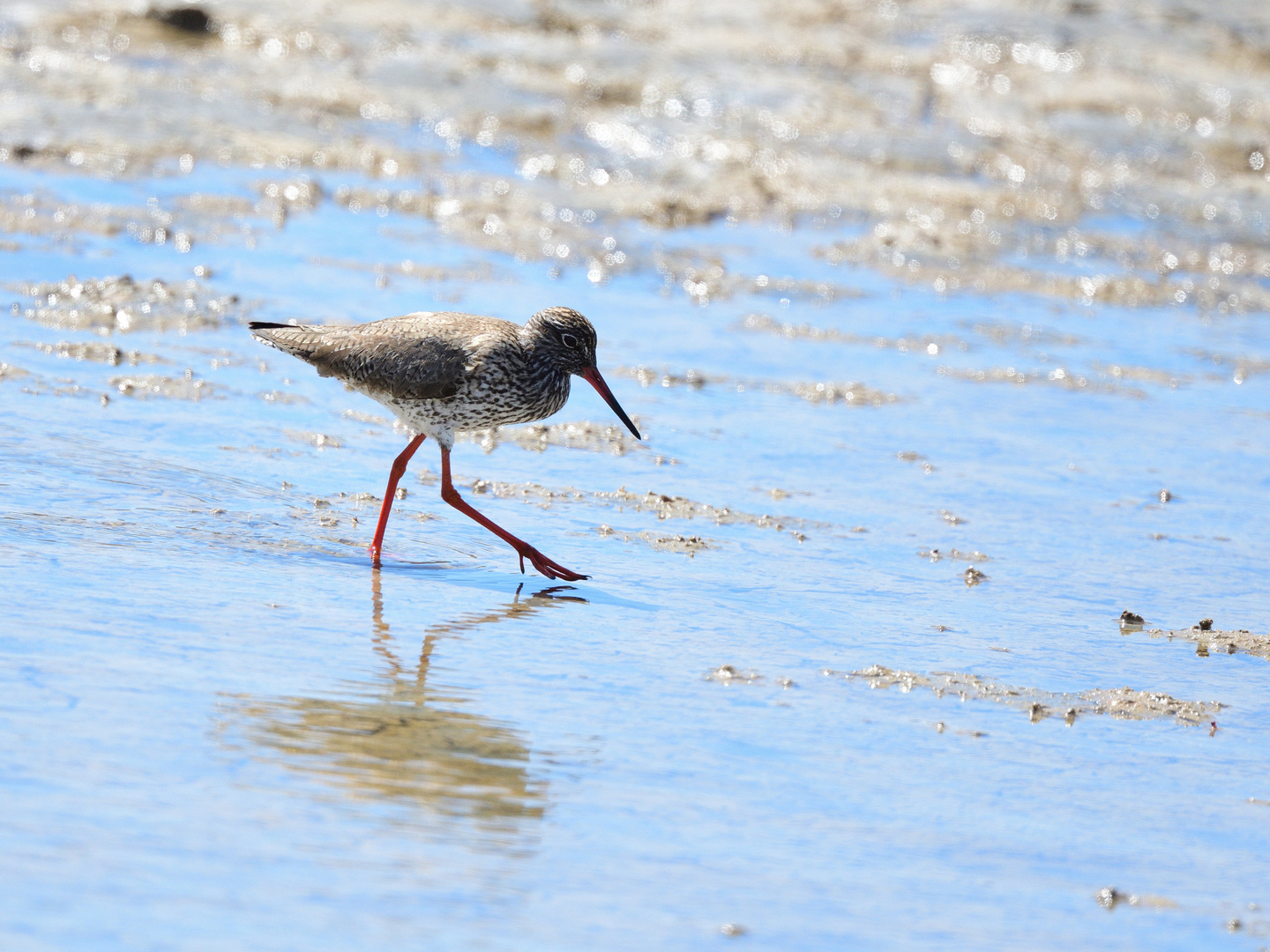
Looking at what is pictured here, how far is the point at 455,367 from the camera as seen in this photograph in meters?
7.08

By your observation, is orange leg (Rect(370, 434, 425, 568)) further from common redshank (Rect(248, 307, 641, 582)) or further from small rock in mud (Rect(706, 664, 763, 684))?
small rock in mud (Rect(706, 664, 763, 684))

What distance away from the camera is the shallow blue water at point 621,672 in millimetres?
3982

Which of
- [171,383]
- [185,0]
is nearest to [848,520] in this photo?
[171,383]

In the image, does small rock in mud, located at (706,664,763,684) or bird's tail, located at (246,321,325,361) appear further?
bird's tail, located at (246,321,325,361)

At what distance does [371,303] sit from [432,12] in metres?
8.94

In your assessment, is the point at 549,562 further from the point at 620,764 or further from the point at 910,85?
the point at 910,85

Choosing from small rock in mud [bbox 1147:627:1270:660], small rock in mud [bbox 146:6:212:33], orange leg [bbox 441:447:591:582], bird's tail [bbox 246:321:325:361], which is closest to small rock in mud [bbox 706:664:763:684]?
orange leg [bbox 441:447:591:582]

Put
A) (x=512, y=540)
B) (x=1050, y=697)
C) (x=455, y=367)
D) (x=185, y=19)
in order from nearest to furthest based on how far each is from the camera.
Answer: (x=1050, y=697) → (x=512, y=540) → (x=455, y=367) → (x=185, y=19)

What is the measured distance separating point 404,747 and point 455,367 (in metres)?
2.68

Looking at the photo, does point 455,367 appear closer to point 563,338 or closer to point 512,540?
point 563,338

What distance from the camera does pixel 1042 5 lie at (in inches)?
790

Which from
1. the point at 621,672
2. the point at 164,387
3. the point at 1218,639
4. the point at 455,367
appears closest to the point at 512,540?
the point at 455,367

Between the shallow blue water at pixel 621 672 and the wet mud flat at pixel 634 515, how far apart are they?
22 mm

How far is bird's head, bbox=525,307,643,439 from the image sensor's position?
7.31 meters
